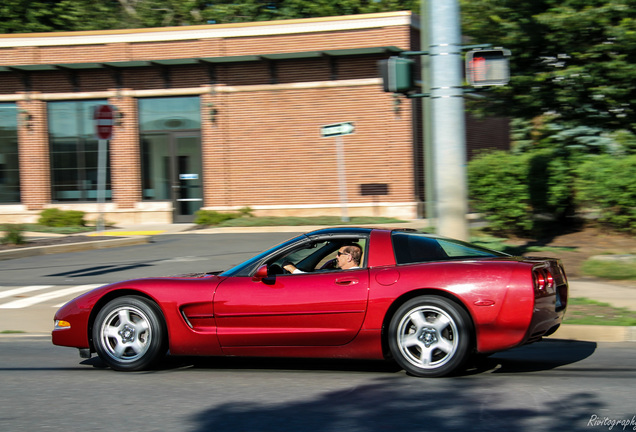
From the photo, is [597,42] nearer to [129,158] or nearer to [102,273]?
[102,273]

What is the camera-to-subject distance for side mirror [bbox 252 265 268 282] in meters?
5.84

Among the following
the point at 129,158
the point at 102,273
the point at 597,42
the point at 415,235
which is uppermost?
the point at 597,42

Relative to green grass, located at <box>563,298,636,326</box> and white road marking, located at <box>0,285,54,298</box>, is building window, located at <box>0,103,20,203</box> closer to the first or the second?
white road marking, located at <box>0,285,54,298</box>

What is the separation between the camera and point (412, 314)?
5543 millimetres

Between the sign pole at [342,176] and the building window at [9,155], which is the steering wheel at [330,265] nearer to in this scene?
the sign pole at [342,176]

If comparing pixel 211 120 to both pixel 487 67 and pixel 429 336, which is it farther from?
pixel 429 336

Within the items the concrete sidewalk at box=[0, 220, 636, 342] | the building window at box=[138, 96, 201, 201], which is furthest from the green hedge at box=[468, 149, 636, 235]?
the building window at box=[138, 96, 201, 201]

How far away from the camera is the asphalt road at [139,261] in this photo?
12172mm

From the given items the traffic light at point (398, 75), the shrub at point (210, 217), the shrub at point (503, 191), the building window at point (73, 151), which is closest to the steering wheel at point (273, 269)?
the traffic light at point (398, 75)

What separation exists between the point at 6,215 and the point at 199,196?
640cm

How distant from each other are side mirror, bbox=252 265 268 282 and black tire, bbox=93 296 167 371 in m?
0.91

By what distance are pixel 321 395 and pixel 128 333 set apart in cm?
194

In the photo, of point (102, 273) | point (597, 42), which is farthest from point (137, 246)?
point (597, 42)

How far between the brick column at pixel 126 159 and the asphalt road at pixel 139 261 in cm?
533
